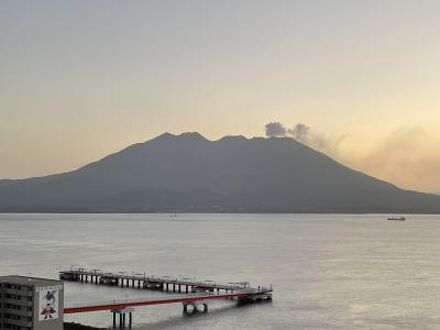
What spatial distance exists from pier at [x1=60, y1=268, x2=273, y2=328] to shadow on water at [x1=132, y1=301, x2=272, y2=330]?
58cm

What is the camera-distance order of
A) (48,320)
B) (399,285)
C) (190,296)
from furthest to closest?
(399,285), (190,296), (48,320)

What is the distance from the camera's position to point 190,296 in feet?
124

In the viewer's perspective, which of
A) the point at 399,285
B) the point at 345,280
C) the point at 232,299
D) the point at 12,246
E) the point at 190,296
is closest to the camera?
the point at 190,296

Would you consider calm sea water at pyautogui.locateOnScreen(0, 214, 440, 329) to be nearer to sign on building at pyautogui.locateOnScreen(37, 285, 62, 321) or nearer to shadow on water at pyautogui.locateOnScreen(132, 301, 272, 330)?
shadow on water at pyautogui.locateOnScreen(132, 301, 272, 330)

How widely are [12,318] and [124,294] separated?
66.2 ft

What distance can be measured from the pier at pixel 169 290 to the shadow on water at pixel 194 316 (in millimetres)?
580

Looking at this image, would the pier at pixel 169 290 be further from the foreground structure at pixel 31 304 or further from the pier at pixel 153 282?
the foreground structure at pixel 31 304

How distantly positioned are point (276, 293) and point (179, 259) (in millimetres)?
27664

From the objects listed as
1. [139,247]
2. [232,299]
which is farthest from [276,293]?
[139,247]

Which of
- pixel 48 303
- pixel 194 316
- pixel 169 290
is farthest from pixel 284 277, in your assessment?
pixel 48 303

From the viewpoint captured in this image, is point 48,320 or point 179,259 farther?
point 179,259

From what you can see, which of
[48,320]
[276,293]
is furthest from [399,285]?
[48,320]

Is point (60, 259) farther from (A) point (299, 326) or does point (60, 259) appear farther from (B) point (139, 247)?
(A) point (299, 326)

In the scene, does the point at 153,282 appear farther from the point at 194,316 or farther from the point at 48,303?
the point at 48,303
